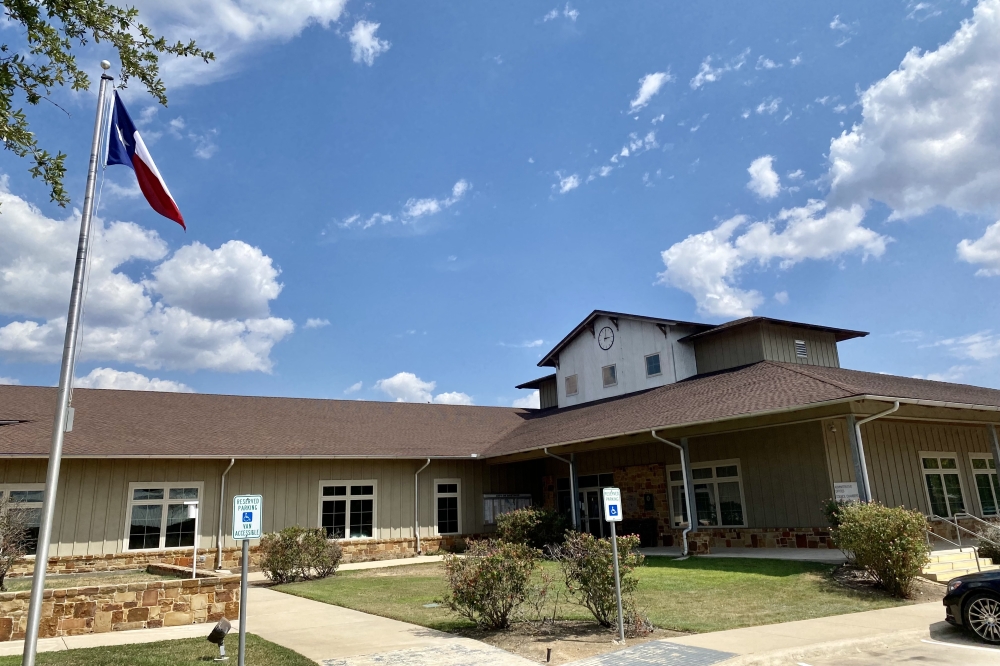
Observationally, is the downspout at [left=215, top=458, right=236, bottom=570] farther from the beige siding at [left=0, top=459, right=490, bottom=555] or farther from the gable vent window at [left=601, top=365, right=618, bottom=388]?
the gable vent window at [left=601, top=365, right=618, bottom=388]

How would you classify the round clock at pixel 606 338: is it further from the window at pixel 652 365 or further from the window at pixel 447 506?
the window at pixel 447 506

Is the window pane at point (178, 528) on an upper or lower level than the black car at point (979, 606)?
upper

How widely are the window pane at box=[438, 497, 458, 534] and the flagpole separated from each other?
52.0 ft

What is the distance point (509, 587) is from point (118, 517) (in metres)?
13.6

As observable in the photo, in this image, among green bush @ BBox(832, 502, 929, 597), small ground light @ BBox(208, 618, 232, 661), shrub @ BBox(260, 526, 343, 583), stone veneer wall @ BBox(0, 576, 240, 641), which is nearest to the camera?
small ground light @ BBox(208, 618, 232, 661)

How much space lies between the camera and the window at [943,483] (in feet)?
58.3

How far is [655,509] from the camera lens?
1969cm

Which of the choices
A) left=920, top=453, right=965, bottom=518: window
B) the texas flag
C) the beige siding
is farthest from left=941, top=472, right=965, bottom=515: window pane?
the texas flag

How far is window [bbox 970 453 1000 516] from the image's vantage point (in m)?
19.2

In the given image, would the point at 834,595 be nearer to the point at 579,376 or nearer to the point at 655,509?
the point at 655,509

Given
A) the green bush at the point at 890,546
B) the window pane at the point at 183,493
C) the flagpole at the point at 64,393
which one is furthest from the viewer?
the window pane at the point at 183,493

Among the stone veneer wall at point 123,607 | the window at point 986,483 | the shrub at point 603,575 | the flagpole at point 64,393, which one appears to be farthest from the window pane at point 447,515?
the flagpole at point 64,393

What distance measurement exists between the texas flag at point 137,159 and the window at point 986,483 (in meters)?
20.9

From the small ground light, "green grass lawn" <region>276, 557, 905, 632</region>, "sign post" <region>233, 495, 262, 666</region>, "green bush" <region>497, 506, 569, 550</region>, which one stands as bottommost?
"green grass lawn" <region>276, 557, 905, 632</region>
